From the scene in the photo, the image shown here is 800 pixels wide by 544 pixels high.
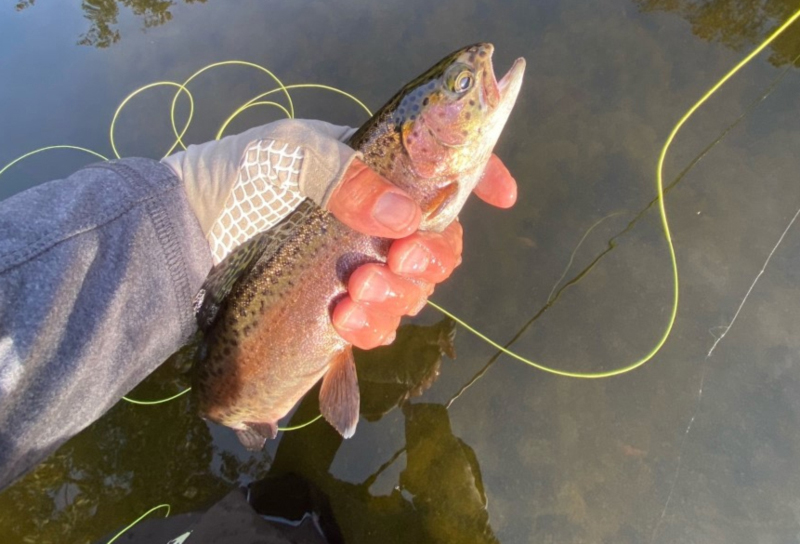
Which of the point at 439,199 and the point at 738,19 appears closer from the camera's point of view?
the point at 439,199

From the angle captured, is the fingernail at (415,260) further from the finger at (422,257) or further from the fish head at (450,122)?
the fish head at (450,122)

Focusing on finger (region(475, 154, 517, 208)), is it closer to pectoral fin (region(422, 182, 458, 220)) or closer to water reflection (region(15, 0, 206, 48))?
pectoral fin (region(422, 182, 458, 220))

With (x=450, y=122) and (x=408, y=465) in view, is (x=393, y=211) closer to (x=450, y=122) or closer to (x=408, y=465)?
(x=450, y=122)

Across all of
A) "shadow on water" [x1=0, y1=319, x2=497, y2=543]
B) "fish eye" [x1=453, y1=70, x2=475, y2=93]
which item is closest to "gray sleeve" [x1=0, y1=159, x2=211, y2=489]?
"shadow on water" [x1=0, y1=319, x2=497, y2=543]

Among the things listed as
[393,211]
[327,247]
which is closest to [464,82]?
[393,211]

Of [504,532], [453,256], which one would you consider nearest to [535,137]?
[453,256]

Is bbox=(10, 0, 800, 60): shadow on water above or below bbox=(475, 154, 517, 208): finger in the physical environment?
above

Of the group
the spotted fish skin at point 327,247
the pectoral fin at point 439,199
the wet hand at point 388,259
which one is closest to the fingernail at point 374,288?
the wet hand at point 388,259
